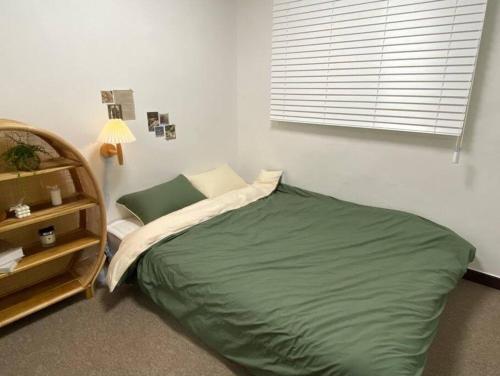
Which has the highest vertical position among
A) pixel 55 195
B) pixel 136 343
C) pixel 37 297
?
pixel 55 195

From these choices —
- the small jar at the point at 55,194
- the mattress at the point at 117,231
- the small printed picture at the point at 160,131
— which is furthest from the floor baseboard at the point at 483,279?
the small jar at the point at 55,194

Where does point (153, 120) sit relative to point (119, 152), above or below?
above

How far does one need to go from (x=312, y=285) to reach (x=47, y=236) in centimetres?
161

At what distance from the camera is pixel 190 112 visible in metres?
2.80

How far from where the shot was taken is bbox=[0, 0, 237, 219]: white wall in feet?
6.03

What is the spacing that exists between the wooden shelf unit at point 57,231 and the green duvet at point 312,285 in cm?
46

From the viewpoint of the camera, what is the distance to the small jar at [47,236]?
1953mm

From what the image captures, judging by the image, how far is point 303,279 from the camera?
164 cm

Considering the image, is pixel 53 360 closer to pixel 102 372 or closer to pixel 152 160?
pixel 102 372

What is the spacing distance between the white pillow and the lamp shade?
2.66 feet

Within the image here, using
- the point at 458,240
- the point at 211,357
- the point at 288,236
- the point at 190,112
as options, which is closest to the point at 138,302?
the point at 211,357

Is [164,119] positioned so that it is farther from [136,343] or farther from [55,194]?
[136,343]

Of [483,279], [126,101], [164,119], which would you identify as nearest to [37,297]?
[126,101]

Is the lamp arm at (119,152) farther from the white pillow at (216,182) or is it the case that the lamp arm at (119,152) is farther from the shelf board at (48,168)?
the white pillow at (216,182)
